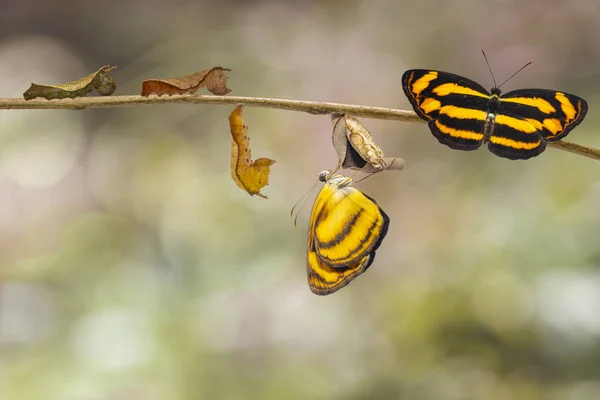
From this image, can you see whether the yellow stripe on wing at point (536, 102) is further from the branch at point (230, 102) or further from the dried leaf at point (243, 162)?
the dried leaf at point (243, 162)

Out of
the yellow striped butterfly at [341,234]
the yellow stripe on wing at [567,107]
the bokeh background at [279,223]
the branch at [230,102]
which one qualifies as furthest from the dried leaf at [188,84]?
the bokeh background at [279,223]

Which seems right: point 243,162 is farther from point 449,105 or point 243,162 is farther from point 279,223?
point 279,223

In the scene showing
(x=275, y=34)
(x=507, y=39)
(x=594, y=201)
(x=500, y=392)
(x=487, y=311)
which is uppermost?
(x=275, y=34)

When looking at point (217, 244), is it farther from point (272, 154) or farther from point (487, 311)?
point (487, 311)

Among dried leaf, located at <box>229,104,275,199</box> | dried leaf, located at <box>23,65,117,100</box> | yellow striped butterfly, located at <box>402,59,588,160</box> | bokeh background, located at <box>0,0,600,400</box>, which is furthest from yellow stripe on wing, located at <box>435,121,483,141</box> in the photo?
bokeh background, located at <box>0,0,600,400</box>

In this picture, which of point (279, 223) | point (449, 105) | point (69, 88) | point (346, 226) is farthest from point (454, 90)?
point (279, 223)

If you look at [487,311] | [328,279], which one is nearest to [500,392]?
[487,311]

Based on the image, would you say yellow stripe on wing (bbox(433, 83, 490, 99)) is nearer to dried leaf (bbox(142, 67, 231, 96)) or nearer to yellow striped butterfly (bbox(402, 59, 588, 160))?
yellow striped butterfly (bbox(402, 59, 588, 160))
